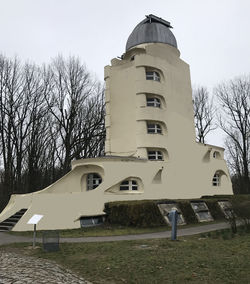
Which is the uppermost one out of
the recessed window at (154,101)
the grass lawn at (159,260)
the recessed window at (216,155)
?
the recessed window at (154,101)

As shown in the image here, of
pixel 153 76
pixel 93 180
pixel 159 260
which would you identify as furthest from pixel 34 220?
pixel 153 76

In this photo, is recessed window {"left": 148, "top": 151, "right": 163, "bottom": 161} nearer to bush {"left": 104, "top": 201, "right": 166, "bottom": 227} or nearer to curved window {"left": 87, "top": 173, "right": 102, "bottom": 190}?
curved window {"left": 87, "top": 173, "right": 102, "bottom": 190}

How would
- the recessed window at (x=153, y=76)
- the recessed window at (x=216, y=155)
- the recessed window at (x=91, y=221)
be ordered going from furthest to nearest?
the recessed window at (x=216, y=155) → the recessed window at (x=153, y=76) → the recessed window at (x=91, y=221)

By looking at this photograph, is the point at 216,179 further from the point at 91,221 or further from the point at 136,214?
the point at 91,221

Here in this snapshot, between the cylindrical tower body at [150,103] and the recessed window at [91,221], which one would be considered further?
the cylindrical tower body at [150,103]

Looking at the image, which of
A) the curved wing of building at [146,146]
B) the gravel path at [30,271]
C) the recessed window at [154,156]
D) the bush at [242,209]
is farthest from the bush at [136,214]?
the gravel path at [30,271]

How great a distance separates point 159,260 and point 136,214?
29.8 feet

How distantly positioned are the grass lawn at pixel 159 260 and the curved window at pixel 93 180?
32.8 feet

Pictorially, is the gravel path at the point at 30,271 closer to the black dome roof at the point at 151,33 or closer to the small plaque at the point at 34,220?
the small plaque at the point at 34,220

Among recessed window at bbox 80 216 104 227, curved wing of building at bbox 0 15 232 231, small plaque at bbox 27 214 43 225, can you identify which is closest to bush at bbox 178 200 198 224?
curved wing of building at bbox 0 15 232 231

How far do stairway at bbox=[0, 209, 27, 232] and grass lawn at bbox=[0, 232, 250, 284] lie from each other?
5.39 metres

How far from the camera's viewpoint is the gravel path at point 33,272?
678 centimetres

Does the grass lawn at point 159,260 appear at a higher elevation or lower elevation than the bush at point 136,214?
lower

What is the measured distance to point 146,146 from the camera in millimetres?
23953
